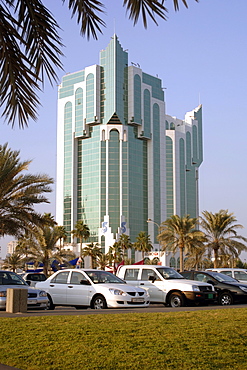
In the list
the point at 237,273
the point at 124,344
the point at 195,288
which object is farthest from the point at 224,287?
the point at 124,344

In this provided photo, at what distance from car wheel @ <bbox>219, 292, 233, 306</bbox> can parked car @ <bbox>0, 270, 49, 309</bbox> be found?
8227mm

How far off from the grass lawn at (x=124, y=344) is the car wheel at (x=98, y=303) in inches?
243

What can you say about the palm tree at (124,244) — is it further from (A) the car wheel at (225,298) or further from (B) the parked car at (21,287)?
(B) the parked car at (21,287)

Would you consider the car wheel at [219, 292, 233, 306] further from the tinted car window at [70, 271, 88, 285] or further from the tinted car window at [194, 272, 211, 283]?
the tinted car window at [70, 271, 88, 285]

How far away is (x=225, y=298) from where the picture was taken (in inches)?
861

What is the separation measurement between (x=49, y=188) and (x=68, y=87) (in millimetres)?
91119

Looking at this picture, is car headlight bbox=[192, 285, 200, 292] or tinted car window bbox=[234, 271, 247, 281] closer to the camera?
car headlight bbox=[192, 285, 200, 292]

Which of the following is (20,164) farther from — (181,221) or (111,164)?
(111,164)

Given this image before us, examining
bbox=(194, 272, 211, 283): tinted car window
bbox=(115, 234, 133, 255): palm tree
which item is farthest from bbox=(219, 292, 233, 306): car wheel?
bbox=(115, 234, 133, 255): palm tree

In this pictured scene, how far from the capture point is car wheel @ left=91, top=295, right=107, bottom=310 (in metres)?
16.9

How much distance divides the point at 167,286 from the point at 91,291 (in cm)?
356

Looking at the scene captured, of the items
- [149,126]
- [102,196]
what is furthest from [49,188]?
[149,126]

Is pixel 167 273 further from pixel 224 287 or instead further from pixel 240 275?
pixel 240 275

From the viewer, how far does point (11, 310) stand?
1466 centimetres
